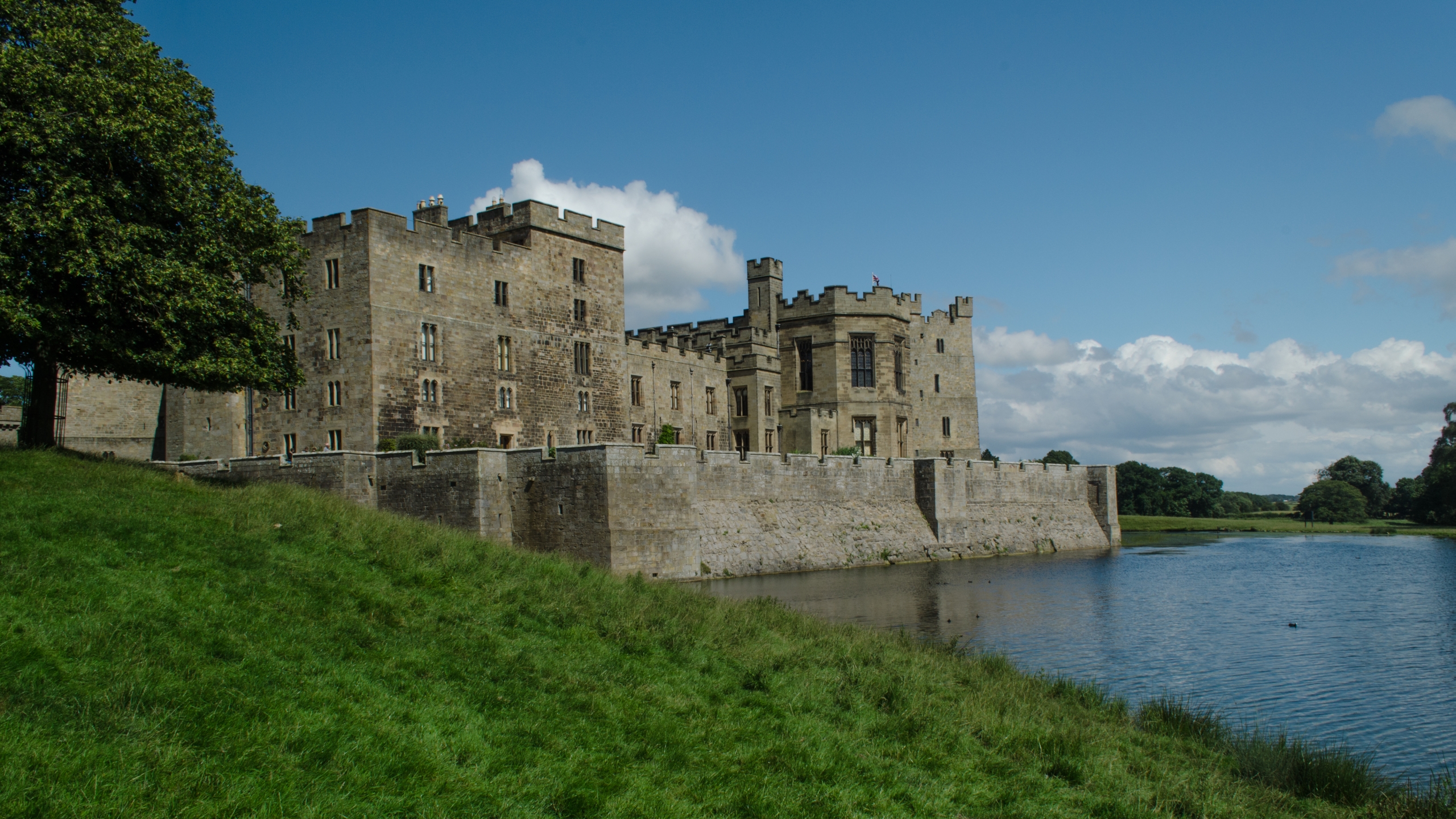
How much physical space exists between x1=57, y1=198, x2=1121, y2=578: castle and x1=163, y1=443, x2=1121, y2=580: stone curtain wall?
70 mm

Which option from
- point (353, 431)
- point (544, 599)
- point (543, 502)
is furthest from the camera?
point (353, 431)

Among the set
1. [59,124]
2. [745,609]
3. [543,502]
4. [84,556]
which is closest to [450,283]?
[543,502]

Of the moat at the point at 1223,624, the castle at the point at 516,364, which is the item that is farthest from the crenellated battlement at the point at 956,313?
the moat at the point at 1223,624

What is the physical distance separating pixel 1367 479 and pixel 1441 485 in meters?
26.6

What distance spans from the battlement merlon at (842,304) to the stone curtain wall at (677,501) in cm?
1305

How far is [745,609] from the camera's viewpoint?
59.2 feet

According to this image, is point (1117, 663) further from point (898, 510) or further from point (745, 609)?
point (898, 510)

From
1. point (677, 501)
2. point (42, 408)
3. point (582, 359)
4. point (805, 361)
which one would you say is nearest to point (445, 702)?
point (42, 408)

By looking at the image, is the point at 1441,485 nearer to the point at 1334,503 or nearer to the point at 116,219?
the point at 1334,503

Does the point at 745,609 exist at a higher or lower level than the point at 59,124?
lower

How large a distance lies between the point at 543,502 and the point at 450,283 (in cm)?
1137

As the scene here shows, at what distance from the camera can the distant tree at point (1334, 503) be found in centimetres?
9088

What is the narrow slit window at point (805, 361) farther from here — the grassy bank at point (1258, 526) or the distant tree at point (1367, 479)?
the distant tree at point (1367, 479)

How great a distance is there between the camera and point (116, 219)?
59.0 feet
